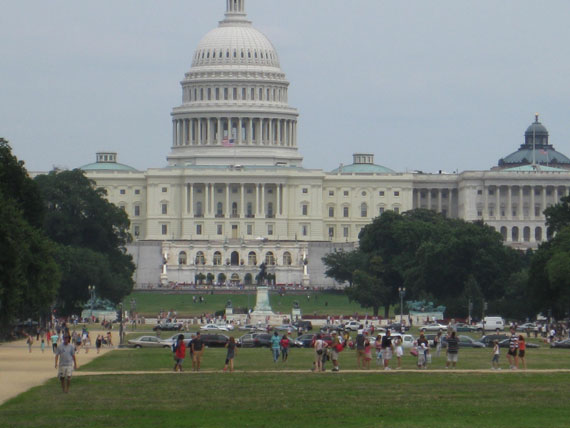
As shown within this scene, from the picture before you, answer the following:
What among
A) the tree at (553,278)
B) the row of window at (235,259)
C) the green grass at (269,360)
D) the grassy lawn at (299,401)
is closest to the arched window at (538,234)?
the row of window at (235,259)

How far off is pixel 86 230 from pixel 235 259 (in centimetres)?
5357

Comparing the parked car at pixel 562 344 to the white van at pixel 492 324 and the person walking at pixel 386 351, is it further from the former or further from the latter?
the white van at pixel 492 324

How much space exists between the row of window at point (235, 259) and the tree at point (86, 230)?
42144 mm

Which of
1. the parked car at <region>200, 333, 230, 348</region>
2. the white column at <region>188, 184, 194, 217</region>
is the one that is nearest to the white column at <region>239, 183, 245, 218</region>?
the white column at <region>188, 184, 194, 217</region>

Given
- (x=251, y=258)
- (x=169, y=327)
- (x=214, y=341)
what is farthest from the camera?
(x=251, y=258)

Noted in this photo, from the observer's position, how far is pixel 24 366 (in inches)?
2350

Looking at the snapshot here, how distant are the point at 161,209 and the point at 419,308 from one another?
79.8 meters

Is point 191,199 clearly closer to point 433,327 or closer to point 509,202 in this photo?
point 509,202

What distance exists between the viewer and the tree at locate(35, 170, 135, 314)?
116688mm

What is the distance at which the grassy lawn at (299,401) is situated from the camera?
3966cm

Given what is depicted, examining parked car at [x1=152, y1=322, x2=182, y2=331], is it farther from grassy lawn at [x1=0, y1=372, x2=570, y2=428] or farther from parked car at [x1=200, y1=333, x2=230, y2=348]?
grassy lawn at [x1=0, y1=372, x2=570, y2=428]

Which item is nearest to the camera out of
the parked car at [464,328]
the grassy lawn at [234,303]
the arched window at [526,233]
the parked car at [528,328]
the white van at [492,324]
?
the parked car at [528,328]

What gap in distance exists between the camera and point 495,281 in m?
118

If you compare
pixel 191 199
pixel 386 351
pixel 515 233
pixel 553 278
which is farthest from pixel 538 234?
pixel 386 351
